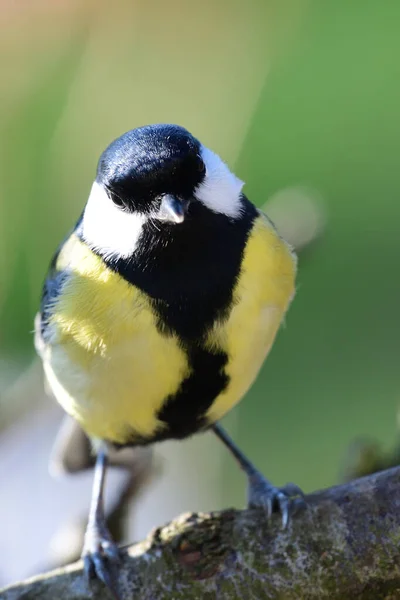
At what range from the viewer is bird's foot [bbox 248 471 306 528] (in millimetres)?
812

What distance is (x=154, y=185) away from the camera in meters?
0.74

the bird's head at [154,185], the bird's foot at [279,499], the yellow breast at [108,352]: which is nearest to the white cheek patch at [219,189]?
the bird's head at [154,185]

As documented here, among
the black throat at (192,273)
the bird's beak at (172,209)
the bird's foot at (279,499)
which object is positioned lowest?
the bird's foot at (279,499)

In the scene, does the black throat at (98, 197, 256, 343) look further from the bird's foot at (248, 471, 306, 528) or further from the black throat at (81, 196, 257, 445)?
the bird's foot at (248, 471, 306, 528)

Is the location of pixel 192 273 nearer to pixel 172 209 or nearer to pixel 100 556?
pixel 172 209

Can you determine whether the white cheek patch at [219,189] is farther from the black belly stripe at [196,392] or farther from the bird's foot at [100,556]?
the bird's foot at [100,556]

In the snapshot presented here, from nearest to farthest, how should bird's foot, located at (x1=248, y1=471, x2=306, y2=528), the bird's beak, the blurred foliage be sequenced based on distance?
the bird's beak → bird's foot, located at (x1=248, y1=471, x2=306, y2=528) → the blurred foliage

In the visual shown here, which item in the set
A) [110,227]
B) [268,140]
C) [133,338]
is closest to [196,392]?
[133,338]

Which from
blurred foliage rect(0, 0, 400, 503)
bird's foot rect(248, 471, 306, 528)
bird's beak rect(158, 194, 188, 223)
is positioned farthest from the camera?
blurred foliage rect(0, 0, 400, 503)

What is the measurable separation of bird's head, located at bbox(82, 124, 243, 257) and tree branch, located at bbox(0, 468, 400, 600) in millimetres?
325

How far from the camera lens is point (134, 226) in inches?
30.3

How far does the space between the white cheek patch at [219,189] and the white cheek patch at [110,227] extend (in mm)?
74

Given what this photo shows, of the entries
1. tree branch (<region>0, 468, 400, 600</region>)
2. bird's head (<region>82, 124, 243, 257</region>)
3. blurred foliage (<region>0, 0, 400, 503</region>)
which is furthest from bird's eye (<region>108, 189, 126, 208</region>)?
blurred foliage (<region>0, 0, 400, 503</region>)

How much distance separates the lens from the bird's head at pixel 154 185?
73 centimetres
